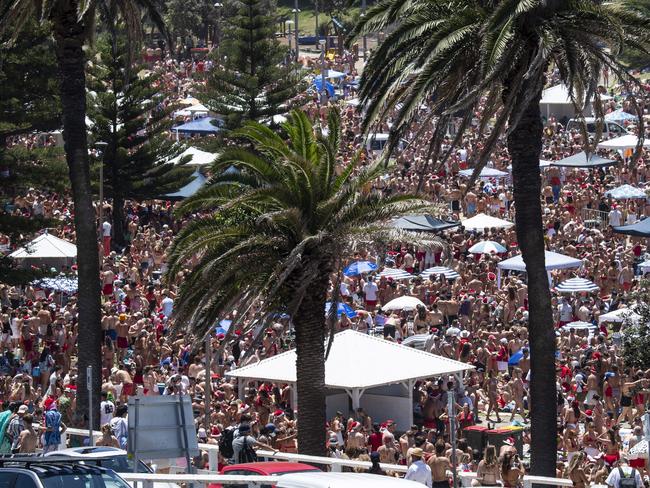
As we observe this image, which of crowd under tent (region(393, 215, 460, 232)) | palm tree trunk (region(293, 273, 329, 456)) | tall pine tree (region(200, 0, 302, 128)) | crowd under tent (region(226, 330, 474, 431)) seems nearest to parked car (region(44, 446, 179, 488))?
palm tree trunk (region(293, 273, 329, 456))

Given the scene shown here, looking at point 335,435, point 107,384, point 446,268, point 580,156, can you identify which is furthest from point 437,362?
point 580,156

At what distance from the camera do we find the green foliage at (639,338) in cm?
2327

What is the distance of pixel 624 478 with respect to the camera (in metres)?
15.5

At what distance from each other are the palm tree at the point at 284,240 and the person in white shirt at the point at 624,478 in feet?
15.0

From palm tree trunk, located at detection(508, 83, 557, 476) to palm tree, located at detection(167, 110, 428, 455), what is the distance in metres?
1.55

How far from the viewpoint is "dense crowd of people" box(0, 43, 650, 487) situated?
19702 millimetres

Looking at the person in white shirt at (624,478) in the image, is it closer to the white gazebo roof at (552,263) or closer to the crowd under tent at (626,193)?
the white gazebo roof at (552,263)

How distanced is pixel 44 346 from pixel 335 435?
29.1 ft

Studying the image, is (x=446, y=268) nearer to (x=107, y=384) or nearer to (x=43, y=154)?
(x=43, y=154)

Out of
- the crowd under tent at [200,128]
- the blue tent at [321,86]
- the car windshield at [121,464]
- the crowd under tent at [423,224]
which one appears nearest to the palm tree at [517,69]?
the car windshield at [121,464]

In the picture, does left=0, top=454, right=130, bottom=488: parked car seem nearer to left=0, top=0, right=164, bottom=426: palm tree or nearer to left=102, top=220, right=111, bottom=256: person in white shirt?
left=0, top=0, right=164, bottom=426: palm tree

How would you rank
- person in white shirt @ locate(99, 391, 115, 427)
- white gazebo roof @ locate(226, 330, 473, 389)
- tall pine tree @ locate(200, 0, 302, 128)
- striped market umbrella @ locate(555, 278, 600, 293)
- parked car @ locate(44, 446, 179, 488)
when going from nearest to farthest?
parked car @ locate(44, 446, 179, 488) → person in white shirt @ locate(99, 391, 115, 427) → white gazebo roof @ locate(226, 330, 473, 389) → striped market umbrella @ locate(555, 278, 600, 293) → tall pine tree @ locate(200, 0, 302, 128)

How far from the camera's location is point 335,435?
21562 mm

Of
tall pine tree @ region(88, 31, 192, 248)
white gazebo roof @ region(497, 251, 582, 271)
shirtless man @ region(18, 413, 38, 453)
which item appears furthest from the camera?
tall pine tree @ region(88, 31, 192, 248)
